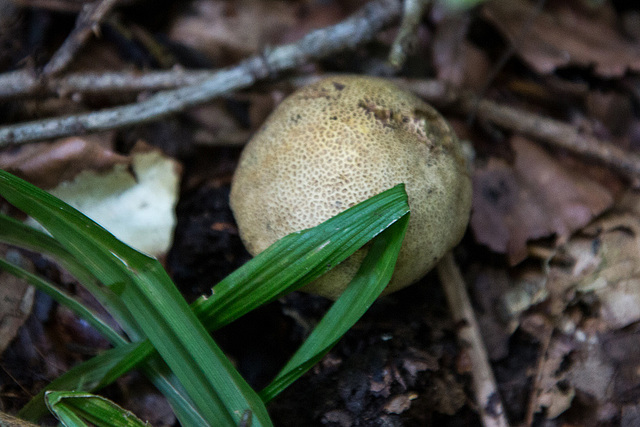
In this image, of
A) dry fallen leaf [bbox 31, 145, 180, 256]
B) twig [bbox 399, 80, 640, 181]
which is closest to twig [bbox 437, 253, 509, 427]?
twig [bbox 399, 80, 640, 181]

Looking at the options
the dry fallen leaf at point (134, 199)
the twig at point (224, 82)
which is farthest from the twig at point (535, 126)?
the dry fallen leaf at point (134, 199)

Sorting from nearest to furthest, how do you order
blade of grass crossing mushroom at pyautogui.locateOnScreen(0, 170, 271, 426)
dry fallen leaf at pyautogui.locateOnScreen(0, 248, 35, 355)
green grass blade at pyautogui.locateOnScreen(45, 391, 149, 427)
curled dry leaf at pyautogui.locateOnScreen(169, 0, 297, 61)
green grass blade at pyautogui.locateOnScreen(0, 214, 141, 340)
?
green grass blade at pyautogui.locateOnScreen(45, 391, 149, 427), blade of grass crossing mushroom at pyautogui.locateOnScreen(0, 170, 271, 426), green grass blade at pyautogui.locateOnScreen(0, 214, 141, 340), dry fallen leaf at pyautogui.locateOnScreen(0, 248, 35, 355), curled dry leaf at pyautogui.locateOnScreen(169, 0, 297, 61)

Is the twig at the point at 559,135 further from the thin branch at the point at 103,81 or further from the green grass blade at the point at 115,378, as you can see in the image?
the green grass blade at the point at 115,378

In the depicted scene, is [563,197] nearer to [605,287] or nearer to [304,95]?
[605,287]

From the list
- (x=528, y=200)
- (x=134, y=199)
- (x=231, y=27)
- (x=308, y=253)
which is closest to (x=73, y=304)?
(x=134, y=199)

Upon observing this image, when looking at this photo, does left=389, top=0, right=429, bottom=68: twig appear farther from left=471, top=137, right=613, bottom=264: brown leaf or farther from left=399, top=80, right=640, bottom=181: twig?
left=471, top=137, right=613, bottom=264: brown leaf

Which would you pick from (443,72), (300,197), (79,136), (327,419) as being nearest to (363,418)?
(327,419)
